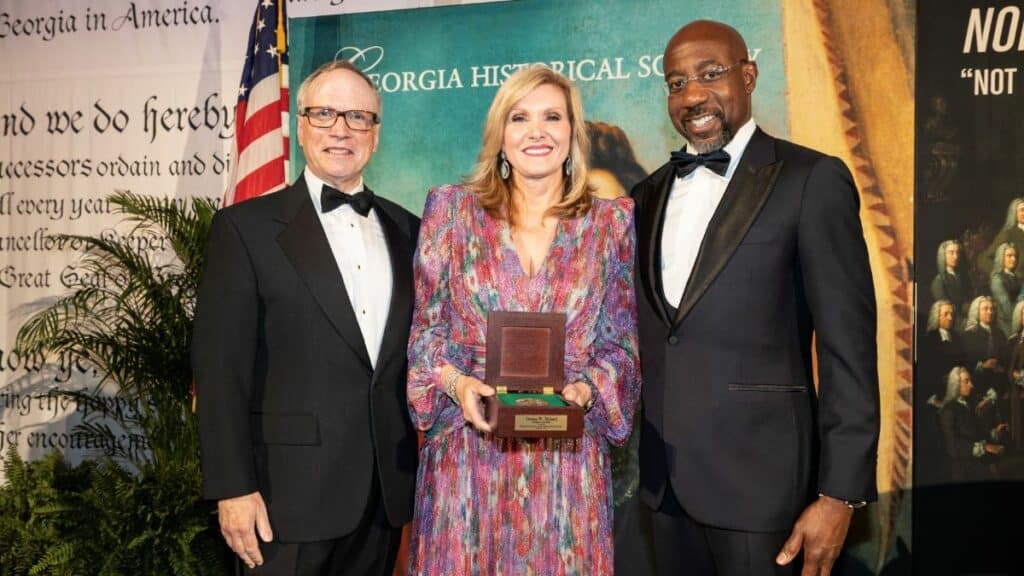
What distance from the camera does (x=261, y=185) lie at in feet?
16.1

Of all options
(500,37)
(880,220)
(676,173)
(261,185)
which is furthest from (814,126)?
(261,185)

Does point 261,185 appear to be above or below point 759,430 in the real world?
above

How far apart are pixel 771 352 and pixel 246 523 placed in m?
1.64

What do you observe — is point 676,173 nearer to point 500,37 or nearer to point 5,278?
point 500,37

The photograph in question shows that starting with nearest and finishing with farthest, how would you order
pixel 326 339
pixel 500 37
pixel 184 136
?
pixel 326 339, pixel 500 37, pixel 184 136

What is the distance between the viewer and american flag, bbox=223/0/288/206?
493 centimetres

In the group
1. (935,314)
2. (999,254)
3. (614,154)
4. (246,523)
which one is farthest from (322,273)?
(999,254)

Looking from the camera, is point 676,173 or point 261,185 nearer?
point 676,173

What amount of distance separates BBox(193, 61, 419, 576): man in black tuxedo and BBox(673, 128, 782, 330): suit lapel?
0.91 metres

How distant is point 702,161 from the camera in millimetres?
2885

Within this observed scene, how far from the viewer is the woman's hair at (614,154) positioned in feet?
16.7

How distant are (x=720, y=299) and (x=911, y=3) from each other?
285 cm

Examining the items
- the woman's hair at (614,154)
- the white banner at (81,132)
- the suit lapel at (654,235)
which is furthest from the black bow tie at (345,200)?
the white banner at (81,132)

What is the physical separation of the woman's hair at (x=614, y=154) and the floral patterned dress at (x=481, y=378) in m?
2.19
